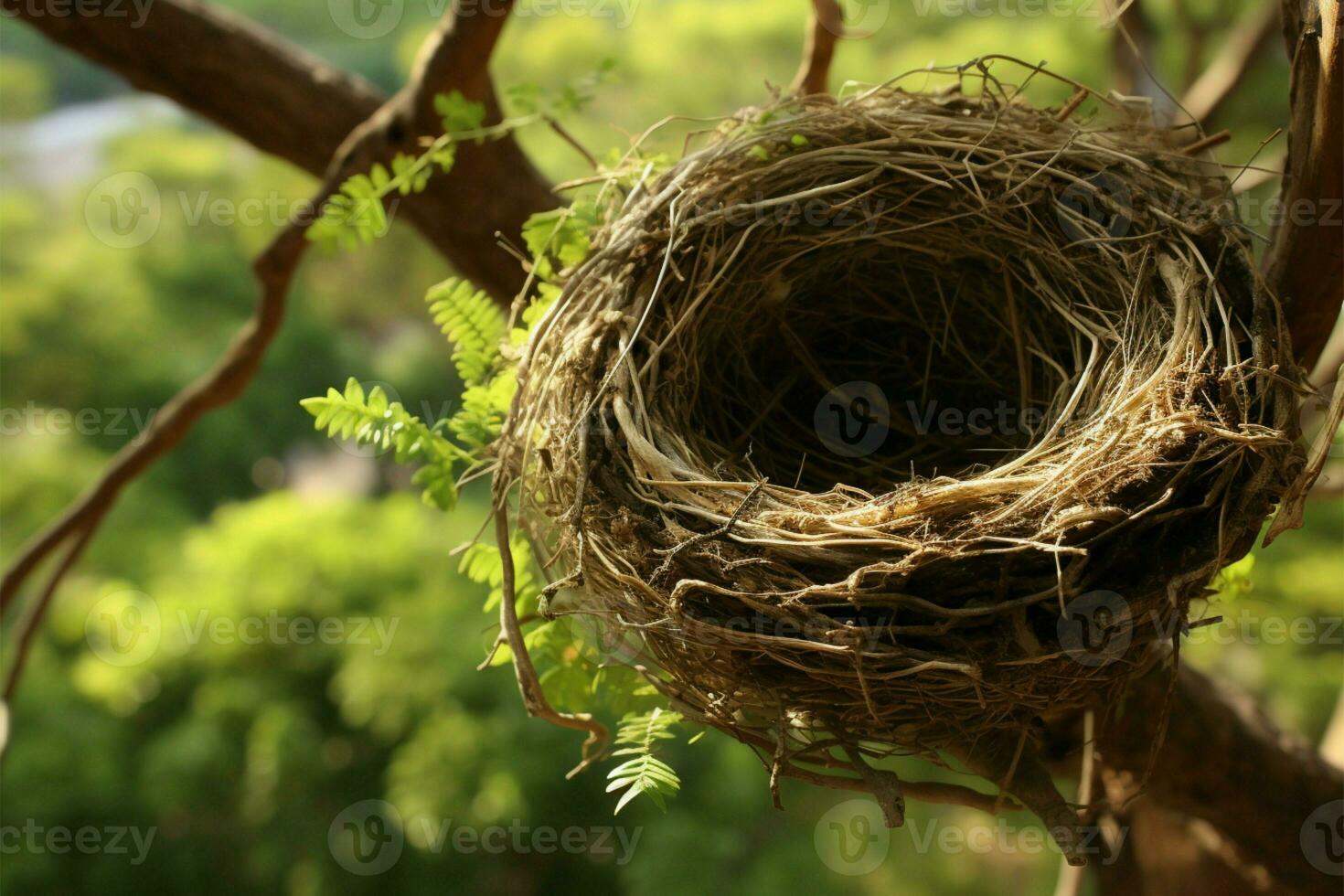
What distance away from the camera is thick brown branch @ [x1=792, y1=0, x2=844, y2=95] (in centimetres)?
137

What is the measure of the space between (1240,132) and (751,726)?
4213 millimetres

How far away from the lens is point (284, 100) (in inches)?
60.4

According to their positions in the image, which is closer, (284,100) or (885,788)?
(885,788)

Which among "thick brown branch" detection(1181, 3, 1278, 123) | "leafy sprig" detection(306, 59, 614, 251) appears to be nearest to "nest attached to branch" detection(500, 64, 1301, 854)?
"leafy sprig" detection(306, 59, 614, 251)

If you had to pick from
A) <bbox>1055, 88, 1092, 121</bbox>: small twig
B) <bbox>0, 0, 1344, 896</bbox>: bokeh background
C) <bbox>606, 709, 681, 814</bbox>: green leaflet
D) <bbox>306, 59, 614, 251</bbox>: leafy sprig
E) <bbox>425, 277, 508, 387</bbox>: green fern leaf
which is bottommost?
<bbox>0, 0, 1344, 896</bbox>: bokeh background

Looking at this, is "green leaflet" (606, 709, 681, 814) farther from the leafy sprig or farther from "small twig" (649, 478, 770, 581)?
the leafy sprig

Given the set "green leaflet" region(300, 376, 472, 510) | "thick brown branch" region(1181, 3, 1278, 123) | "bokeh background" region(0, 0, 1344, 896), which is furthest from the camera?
"bokeh background" region(0, 0, 1344, 896)

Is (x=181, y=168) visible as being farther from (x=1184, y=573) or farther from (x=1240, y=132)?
(x=1184, y=573)

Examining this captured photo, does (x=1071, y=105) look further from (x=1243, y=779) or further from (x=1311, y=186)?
(x=1243, y=779)

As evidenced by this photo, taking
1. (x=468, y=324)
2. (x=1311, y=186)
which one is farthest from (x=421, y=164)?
(x=1311, y=186)

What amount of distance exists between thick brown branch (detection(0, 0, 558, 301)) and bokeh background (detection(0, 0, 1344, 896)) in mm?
1116

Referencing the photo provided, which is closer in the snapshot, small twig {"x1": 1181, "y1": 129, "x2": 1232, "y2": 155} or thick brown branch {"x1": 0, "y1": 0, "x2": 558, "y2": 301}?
small twig {"x1": 1181, "y1": 129, "x2": 1232, "y2": 155}

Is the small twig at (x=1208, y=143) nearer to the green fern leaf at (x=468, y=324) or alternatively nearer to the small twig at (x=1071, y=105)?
the small twig at (x=1071, y=105)

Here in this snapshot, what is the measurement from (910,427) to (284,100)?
935 mm
